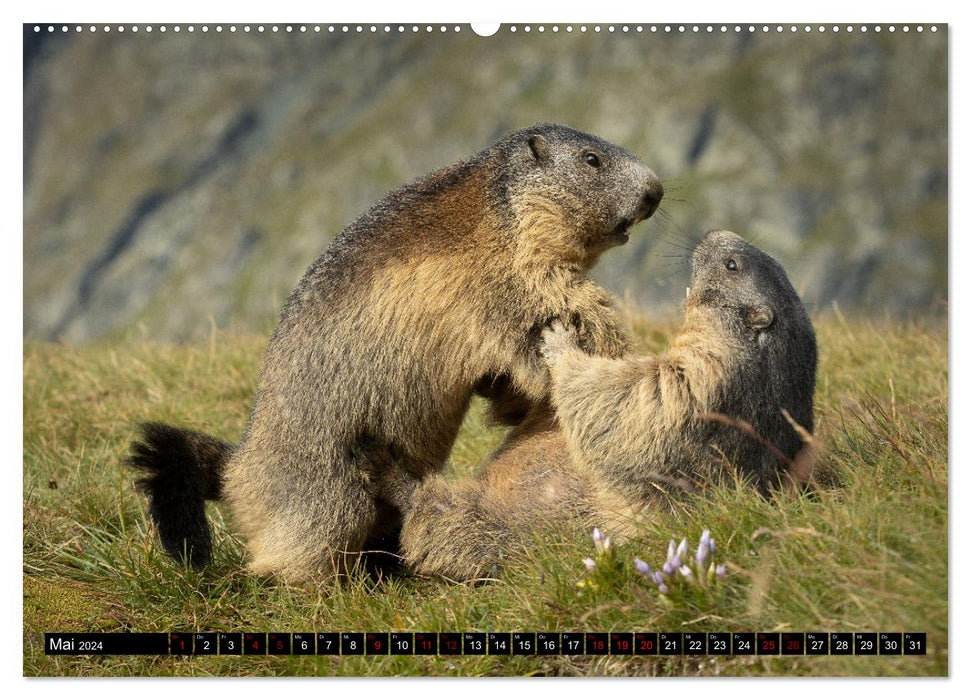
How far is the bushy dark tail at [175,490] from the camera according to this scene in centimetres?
630

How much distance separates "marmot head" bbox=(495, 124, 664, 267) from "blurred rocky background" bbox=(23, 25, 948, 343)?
4461 mm

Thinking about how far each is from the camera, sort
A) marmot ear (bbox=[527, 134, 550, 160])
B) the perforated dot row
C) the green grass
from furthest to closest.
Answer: marmot ear (bbox=[527, 134, 550, 160]), the perforated dot row, the green grass

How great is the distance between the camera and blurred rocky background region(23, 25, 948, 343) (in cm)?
4378

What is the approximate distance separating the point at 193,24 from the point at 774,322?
157 inches

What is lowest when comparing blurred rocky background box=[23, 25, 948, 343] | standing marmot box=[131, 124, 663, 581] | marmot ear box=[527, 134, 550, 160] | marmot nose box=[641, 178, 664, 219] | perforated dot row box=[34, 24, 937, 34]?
standing marmot box=[131, 124, 663, 581]

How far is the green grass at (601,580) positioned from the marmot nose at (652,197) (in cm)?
183

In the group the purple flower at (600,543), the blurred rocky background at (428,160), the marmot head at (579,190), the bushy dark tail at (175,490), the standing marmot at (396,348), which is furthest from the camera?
the blurred rocky background at (428,160)

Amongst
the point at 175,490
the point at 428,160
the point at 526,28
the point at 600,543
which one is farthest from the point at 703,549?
the point at 428,160

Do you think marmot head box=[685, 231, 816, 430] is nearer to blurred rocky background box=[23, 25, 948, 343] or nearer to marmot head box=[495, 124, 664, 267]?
marmot head box=[495, 124, 664, 267]

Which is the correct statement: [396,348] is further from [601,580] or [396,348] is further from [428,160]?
[428,160]

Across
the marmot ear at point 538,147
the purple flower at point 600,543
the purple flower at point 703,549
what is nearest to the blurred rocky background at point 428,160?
the marmot ear at point 538,147

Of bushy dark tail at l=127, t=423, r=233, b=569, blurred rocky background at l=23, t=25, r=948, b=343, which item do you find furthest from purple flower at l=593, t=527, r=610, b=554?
blurred rocky background at l=23, t=25, r=948, b=343

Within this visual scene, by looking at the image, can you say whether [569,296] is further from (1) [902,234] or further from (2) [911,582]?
(1) [902,234]

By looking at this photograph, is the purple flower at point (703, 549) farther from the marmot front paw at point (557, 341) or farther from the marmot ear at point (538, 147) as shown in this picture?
the marmot ear at point (538, 147)
